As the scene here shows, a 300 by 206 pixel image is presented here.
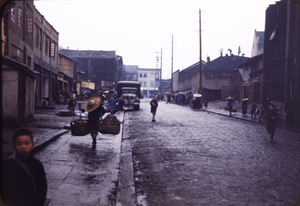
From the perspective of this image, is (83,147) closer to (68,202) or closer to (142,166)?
(142,166)

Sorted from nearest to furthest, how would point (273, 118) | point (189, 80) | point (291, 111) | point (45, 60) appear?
point (273, 118) < point (291, 111) < point (45, 60) < point (189, 80)

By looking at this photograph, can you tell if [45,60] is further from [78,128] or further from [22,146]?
[22,146]

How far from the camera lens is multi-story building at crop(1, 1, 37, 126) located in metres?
10.5

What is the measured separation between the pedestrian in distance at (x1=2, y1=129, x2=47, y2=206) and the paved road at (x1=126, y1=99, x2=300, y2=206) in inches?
80.7

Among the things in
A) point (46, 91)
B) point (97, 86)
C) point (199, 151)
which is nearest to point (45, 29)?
point (46, 91)

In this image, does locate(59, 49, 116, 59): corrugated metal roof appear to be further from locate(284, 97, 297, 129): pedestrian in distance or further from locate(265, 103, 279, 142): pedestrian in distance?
locate(265, 103, 279, 142): pedestrian in distance

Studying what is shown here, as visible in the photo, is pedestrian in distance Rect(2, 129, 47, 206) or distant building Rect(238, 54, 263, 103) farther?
distant building Rect(238, 54, 263, 103)

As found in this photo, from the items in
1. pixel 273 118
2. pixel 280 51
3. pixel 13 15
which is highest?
pixel 13 15

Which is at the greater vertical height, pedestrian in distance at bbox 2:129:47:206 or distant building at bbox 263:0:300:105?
distant building at bbox 263:0:300:105

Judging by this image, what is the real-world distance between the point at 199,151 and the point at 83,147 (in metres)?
3.37

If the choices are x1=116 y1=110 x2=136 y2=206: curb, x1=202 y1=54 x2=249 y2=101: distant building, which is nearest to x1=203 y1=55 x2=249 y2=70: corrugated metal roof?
x1=202 y1=54 x2=249 y2=101: distant building

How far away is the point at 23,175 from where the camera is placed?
2621 mm

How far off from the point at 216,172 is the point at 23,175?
427 centimetres

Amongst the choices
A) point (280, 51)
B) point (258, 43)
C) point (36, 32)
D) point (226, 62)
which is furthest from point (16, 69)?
point (258, 43)
